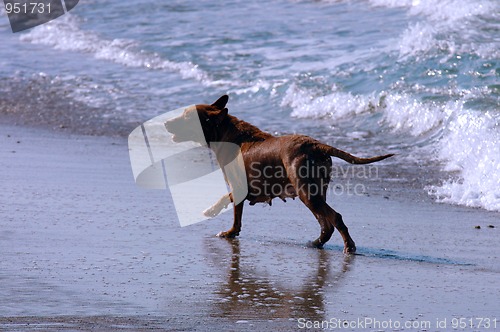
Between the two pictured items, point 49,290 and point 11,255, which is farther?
point 11,255

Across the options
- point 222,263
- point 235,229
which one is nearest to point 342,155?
point 235,229

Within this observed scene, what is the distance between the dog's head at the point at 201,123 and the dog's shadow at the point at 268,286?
0.99 m

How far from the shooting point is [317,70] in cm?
1276

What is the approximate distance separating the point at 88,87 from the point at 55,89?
44 centimetres

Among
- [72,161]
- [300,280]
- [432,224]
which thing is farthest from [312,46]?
[300,280]

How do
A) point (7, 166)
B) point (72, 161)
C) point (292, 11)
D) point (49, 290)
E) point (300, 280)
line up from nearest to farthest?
point (49, 290) < point (300, 280) < point (7, 166) < point (72, 161) < point (292, 11)

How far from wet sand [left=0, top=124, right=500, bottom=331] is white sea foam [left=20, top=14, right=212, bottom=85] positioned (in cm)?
590

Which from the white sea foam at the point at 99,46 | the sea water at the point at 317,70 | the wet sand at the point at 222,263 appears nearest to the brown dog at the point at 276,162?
the wet sand at the point at 222,263

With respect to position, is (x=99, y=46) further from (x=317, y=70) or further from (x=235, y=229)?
(x=235, y=229)

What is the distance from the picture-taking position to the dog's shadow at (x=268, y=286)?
4512mm

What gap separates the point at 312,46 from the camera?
46.4 ft

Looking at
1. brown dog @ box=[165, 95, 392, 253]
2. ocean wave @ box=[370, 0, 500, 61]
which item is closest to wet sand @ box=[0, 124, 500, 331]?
brown dog @ box=[165, 95, 392, 253]

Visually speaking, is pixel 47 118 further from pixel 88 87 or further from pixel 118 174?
pixel 118 174

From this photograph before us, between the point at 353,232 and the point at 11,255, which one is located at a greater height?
the point at 11,255
